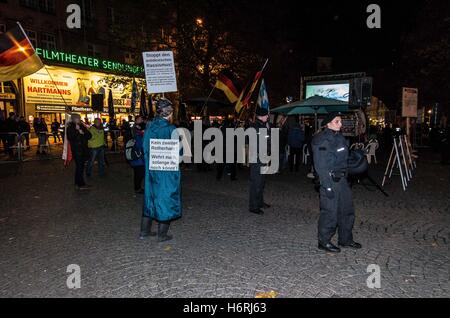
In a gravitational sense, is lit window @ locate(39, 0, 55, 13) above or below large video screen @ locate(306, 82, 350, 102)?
above

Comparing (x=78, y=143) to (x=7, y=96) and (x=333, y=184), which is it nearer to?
(x=333, y=184)

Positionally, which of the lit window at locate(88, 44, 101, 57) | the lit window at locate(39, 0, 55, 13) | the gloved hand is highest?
the lit window at locate(39, 0, 55, 13)

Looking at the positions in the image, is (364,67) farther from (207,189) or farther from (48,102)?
(207,189)

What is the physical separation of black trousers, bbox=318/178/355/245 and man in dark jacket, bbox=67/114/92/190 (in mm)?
6646

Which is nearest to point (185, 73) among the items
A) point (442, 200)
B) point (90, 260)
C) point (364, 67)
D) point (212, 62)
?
point (212, 62)

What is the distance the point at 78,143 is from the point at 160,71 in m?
3.41

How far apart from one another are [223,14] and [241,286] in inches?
779

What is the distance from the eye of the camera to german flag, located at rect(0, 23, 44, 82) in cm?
975

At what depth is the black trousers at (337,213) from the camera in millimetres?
4887

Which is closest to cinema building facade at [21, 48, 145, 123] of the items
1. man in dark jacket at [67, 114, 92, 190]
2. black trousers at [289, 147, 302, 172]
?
black trousers at [289, 147, 302, 172]

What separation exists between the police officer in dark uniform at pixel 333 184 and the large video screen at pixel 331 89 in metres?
18.8

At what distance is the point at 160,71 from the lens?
7297mm

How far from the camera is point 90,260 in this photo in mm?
4738

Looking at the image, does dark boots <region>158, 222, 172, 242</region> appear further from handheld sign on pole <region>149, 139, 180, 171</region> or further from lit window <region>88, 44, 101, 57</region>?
lit window <region>88, 44, 101, 57</region>
